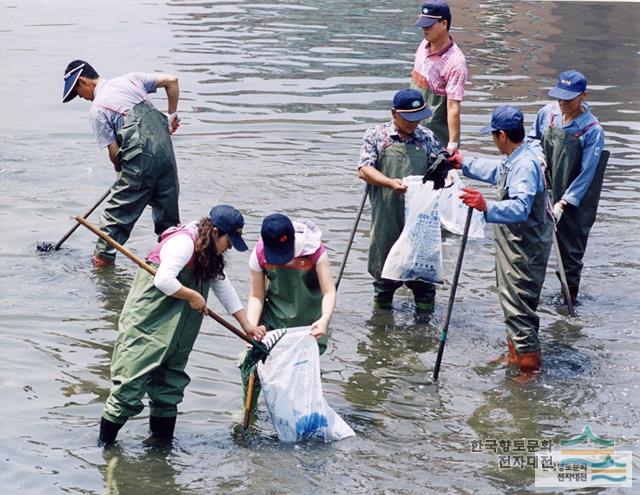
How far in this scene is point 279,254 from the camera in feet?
23.9

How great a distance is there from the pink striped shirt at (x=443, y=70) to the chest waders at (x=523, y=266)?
2.59 m

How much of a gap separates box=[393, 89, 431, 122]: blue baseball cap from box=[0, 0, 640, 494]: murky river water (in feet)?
5.94

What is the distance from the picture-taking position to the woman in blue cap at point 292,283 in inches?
287

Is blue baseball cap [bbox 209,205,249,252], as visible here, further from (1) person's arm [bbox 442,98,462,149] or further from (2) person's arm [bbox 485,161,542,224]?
(1) person's arm [bbox 442,98,462,149]

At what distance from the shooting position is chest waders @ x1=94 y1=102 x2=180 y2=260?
33.3 ft

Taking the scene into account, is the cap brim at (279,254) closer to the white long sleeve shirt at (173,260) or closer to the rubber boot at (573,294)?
the white long sleeve shirt at (173,260)

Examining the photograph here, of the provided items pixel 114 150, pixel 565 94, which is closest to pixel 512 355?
pixel 565 94

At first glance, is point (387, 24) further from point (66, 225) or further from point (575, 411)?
point (575, 411)

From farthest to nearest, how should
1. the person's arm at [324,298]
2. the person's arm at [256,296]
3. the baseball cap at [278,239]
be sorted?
the person's arm at [256,296] → the person's arm at [324,298] → the baseball cap at [278,239]

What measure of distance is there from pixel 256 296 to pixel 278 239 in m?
0.61

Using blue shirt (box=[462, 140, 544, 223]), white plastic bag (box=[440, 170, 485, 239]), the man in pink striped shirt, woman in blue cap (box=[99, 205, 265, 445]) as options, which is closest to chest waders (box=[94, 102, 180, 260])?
white plastic bag (box=[440, 170, 485, 239])

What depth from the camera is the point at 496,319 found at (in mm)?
10008

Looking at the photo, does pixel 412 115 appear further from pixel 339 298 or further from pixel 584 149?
pixel 339 298

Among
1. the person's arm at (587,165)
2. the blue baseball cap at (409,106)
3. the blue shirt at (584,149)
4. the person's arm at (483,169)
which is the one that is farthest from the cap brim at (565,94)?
the blue baseball cap at (409,106)
